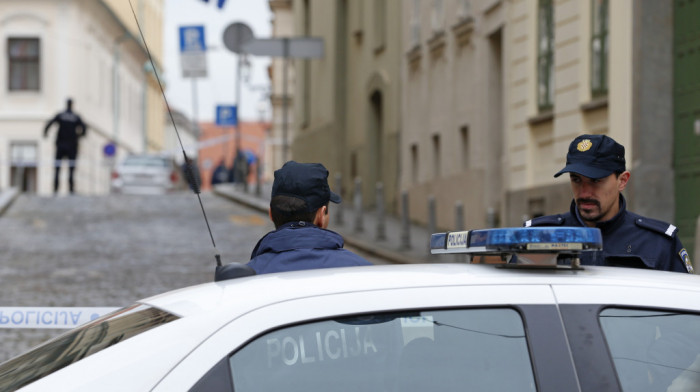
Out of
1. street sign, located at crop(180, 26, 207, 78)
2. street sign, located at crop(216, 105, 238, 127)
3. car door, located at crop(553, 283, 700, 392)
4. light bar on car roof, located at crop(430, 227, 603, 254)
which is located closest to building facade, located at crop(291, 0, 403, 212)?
street sign, located at crop(180, 26, 207, 78)

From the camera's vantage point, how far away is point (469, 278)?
3.39m

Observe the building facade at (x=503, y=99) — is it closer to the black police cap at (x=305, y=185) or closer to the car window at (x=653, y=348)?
the black police cap at (x=305, y=185)

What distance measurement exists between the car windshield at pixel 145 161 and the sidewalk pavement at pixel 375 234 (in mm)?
5978

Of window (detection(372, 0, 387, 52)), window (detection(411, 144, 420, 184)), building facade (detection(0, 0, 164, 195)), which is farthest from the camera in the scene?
building facade (detection(0, 0, 164, 195))

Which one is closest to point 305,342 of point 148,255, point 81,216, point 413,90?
point 148,255

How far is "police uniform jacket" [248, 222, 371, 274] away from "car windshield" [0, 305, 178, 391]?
849 millimetres

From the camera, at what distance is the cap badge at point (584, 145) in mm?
5398

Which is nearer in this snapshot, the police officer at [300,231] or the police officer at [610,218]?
the police officer at [300,231]

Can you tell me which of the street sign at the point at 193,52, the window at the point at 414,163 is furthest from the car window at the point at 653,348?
the street sign at the point at 193,52

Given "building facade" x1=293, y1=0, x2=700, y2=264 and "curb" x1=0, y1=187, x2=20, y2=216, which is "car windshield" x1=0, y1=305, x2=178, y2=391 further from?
"curb" x1=0, y1=187, x2=20, y2=216

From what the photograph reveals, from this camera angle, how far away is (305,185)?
498 cm

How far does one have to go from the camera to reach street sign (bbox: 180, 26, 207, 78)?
39156mm

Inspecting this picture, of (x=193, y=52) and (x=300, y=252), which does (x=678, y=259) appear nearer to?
(x=300, y=252)

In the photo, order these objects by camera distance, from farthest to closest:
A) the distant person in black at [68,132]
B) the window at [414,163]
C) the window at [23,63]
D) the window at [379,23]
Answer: the window at [23,63] → the window at [379,23] → the distant person in black at [68,132] → the window at [414,163]
